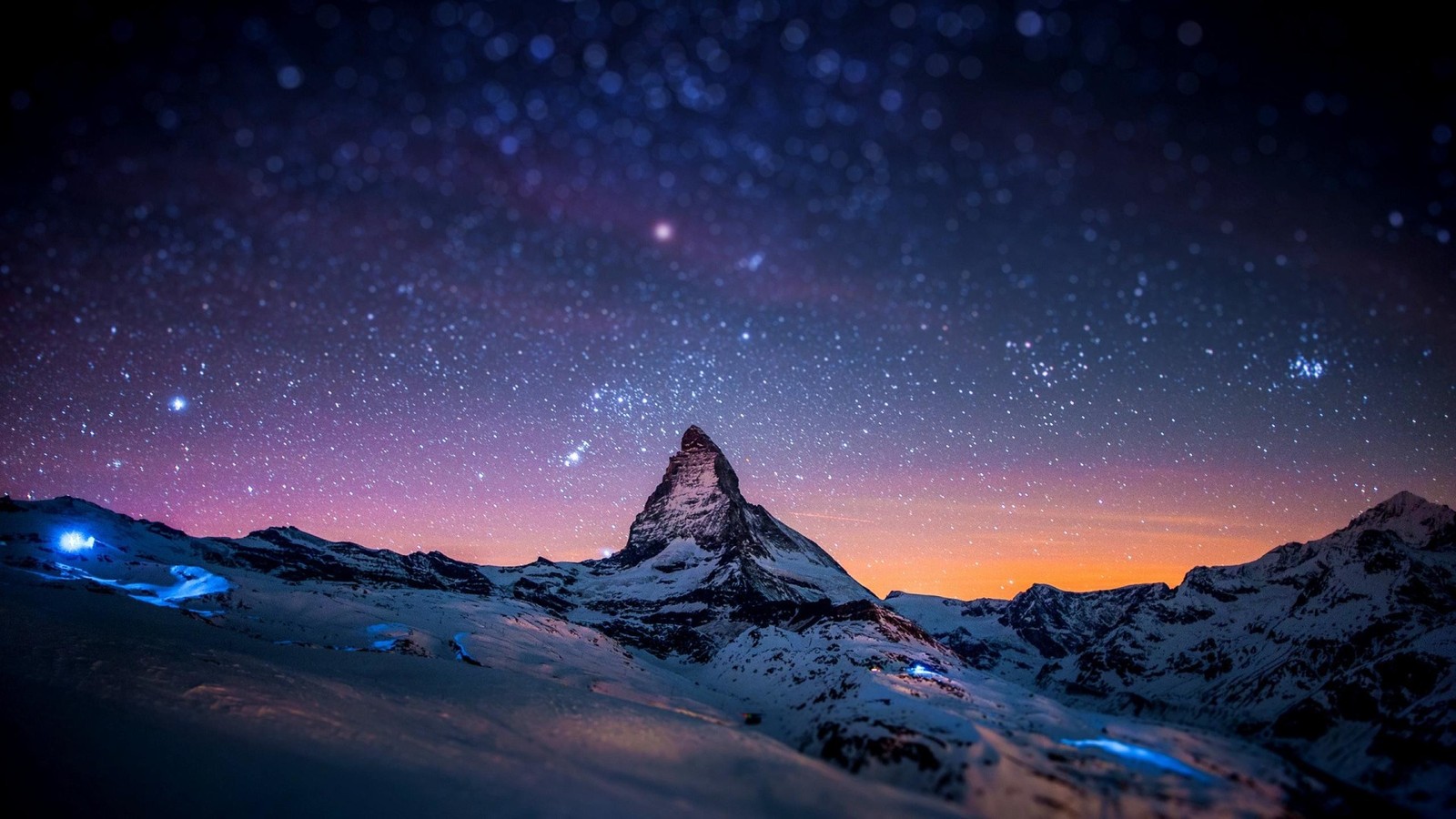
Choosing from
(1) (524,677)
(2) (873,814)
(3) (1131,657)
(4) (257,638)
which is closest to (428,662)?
(1) (524,677)

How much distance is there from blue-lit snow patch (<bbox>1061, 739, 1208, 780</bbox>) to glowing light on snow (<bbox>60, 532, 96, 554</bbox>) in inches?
6022

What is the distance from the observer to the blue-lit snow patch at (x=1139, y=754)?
98.6ft

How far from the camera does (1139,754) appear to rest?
32.3 metres

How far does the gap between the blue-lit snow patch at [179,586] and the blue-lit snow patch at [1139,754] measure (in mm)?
81252

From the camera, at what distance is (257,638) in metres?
38.7

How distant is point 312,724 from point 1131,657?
24486 centimetres

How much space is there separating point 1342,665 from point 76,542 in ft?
901

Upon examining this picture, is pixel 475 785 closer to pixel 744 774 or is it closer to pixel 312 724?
pixel 312 724

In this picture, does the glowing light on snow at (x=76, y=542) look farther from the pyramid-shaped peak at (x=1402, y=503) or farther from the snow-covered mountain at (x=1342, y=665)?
the pyramid-shaped peak at (x=1402, y=503)

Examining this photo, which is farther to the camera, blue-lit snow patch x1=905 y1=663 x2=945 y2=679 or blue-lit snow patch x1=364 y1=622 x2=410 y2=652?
blue-lit snow patch x1=364 y1=622 x2=410 y2=652

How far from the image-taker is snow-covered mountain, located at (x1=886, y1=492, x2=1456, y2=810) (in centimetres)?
9450

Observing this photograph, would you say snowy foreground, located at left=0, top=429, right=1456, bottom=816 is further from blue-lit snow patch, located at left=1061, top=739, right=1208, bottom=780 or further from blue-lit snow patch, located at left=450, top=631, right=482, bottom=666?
blue-lit snow patch, located at left=450, top=631, right=482, bottom=666

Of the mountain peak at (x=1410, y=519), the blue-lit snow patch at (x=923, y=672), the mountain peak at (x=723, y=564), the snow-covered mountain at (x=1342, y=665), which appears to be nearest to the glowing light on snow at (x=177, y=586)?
the blue-lit snow patch at (x=923, y=672)

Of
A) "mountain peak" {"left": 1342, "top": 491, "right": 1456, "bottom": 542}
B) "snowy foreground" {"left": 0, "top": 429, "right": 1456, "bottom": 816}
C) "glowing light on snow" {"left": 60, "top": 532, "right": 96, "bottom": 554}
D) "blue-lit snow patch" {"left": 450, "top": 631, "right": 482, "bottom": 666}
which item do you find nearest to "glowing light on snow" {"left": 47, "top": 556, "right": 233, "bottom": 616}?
"snowy foreground" {"left": 0, "top": 429, "right": 1456, "bottom": 816}
